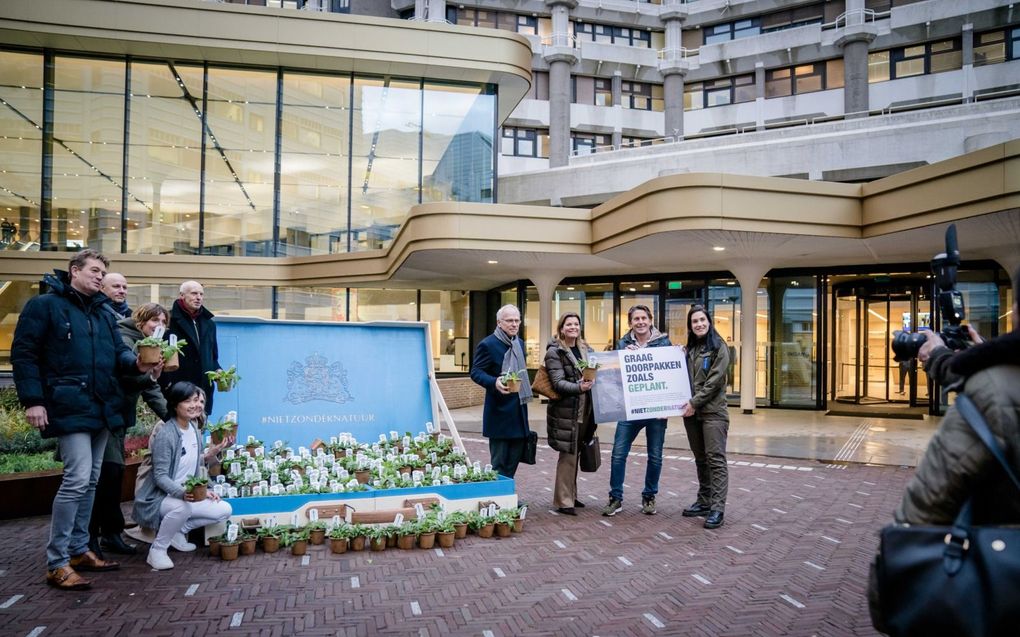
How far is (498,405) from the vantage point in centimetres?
618

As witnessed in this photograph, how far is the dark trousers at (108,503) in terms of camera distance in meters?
5.06

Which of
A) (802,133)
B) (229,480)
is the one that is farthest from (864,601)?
(802,133)

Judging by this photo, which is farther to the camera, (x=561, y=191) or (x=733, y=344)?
(x=561, y=191)

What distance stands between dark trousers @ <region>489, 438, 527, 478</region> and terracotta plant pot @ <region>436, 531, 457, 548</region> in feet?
3.47

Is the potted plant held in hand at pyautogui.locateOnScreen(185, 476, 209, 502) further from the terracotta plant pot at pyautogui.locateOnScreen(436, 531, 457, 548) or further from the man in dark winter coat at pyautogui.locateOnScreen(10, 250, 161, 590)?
the terracotta plant pot at pyautogui.locateOnScreen(436, 531, 457, 548)

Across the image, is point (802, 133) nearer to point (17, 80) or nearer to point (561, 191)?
point (561, 191)

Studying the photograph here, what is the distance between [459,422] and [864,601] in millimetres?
10574

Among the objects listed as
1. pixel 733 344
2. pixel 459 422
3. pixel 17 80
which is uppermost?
pixel 17 80

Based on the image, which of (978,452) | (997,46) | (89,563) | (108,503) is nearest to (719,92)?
(997,46)

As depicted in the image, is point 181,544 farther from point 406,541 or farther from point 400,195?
point 400,195

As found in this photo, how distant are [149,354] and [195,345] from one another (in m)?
1.54

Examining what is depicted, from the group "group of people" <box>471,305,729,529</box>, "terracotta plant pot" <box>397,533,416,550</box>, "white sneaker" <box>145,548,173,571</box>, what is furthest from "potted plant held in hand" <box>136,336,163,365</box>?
"group of people" <box>471,305,729,529</box>

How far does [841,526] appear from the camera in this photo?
610 centimetres

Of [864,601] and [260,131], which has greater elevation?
[260,131]
